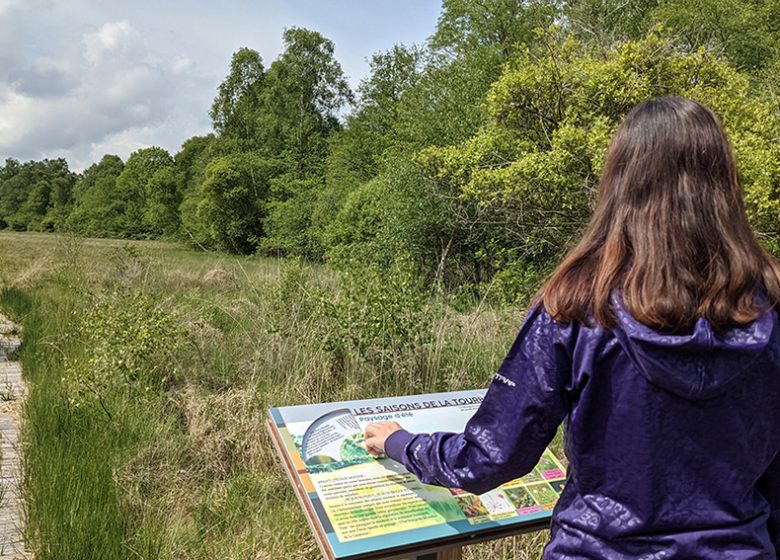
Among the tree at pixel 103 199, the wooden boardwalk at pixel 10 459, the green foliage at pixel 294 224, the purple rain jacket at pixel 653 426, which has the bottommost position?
the wooden boardwalk at pixel 10 459

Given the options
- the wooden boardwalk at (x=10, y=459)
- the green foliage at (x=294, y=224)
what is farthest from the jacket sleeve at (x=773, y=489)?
the green foliage at (x=294, y=224)

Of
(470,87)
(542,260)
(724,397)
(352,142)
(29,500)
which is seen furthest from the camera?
(352,142)

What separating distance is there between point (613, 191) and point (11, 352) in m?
6.89

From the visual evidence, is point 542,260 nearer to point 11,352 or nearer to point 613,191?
point 11,352

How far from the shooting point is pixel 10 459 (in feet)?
12.7

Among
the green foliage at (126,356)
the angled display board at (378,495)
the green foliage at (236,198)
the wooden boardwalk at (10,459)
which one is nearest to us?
the angled display board at (378,495)

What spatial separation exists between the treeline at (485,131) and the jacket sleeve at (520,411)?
3780mm

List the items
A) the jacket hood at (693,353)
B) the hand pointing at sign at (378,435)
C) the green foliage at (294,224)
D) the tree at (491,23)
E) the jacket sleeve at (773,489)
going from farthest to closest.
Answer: the green foliage at (294,224) → the tree at (491,23) → the hand pointing at sign at (378,435) → the jacket sleeve at (773,489) → the jacket hood at (693,353)

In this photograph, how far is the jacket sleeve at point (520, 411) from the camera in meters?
1.18

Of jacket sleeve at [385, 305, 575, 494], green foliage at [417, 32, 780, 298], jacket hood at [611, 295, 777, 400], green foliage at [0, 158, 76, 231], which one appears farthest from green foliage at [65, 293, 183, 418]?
green foliage at [0, 158, 76, 231]

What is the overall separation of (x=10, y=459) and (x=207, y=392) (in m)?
1.22

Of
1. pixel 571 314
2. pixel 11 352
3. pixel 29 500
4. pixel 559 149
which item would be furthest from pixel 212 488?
pixel 559 149

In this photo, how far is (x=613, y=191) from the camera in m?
1.25

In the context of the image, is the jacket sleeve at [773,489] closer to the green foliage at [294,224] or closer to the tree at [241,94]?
the green foliage at [294,224]
